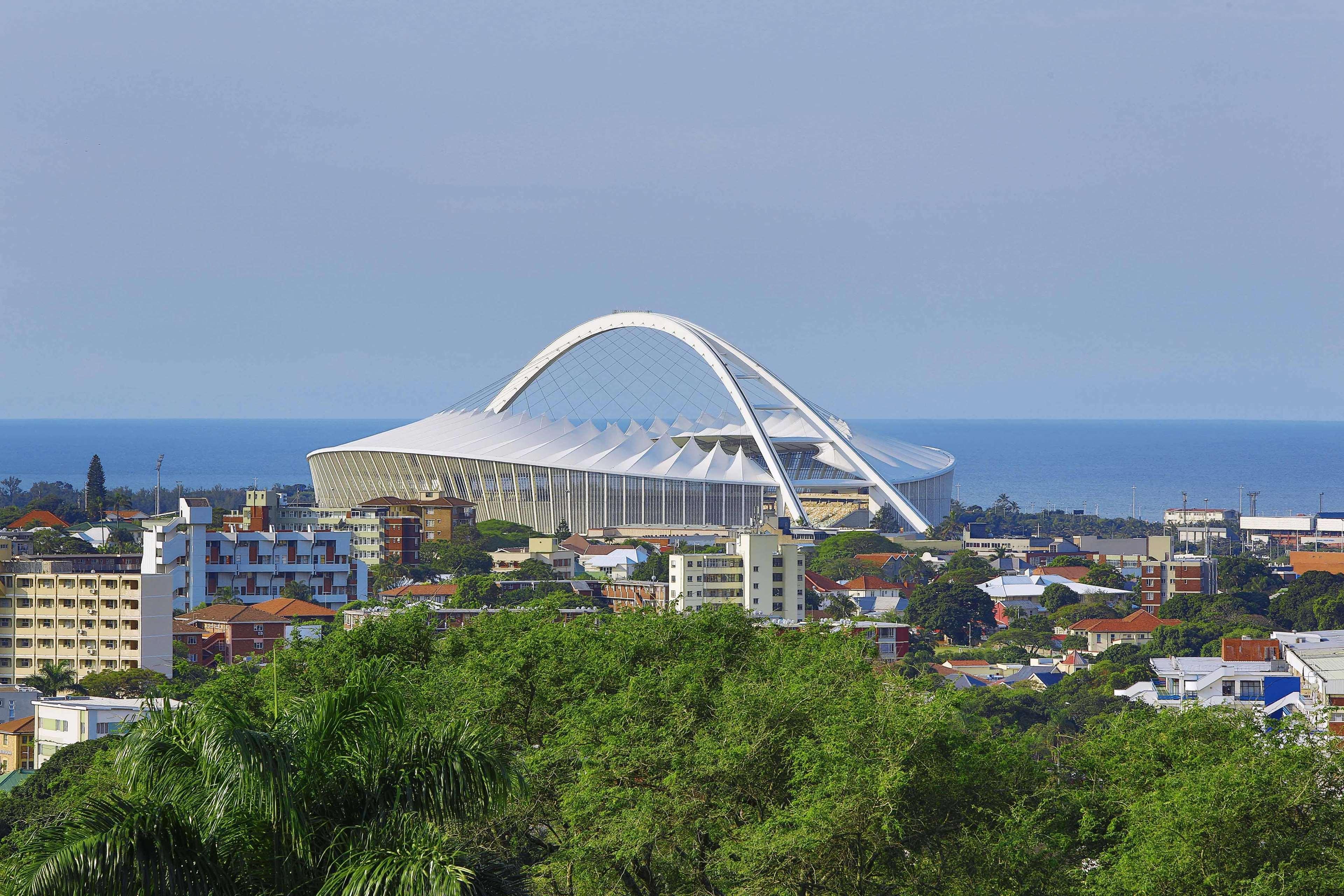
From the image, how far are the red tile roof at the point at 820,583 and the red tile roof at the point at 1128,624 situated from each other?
955cm

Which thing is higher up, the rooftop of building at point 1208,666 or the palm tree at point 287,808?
the palm tree at point 287,808

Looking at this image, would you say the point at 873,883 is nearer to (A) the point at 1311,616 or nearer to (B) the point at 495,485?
(A) the point at 1311,616

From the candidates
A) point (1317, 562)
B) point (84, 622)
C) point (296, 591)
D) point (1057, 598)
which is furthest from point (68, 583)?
point (1317, 562)

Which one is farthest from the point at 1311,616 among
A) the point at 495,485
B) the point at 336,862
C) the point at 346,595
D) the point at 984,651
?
the point at 336,862

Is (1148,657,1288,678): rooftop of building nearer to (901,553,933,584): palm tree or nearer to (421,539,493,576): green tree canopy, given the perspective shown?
(901,553,933,584): palm tree

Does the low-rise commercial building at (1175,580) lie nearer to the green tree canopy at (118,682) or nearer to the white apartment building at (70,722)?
the green tree canopy at (118,682)

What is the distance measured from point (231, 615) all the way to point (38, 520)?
38.8 m

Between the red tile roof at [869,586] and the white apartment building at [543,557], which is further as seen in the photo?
the white apartment building at [543,557]

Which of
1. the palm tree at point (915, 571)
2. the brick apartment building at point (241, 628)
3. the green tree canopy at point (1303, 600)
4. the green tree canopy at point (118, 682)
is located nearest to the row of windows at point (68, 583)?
the green tree canopy at point (118, 682)

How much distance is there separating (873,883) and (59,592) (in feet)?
128

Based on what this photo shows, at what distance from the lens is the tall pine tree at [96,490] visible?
3974 inches

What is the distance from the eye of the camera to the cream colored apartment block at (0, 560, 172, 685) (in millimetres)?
47250

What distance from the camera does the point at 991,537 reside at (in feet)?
372

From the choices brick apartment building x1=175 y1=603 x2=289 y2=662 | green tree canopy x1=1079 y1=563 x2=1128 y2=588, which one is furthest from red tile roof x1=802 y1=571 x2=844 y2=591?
brick apartment building x1=175 y1=603 x2=289 y2=662
